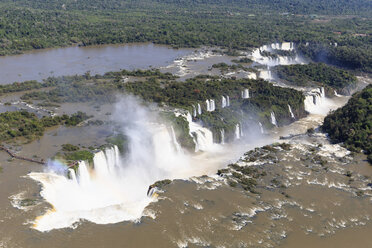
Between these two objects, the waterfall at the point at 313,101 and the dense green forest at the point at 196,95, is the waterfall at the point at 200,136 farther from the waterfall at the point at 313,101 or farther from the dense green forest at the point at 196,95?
the waterfall at the point at 313,101

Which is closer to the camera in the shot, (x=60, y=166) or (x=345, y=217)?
(x=345, y=217)

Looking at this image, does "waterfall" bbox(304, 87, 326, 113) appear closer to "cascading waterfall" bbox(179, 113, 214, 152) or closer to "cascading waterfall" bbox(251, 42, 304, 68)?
"cascading waterfall" bbox(251, 42, 304, 68)

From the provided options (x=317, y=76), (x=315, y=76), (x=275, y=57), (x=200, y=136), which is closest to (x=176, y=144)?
(x=200, y=136)

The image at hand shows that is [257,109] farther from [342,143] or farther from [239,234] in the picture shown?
[239,234]

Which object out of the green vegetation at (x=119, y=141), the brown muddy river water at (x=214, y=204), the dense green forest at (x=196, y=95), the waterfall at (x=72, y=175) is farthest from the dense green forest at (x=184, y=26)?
the waterfall at (x=72, y=175)

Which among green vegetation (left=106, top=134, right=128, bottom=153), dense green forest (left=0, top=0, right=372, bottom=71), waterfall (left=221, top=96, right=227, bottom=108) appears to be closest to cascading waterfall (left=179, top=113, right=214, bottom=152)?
waterfall (left=221, top=96, right=227, bottom=108)

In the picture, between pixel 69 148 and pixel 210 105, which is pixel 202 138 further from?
pixel 69 148

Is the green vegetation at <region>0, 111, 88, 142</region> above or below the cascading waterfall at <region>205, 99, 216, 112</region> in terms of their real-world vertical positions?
above

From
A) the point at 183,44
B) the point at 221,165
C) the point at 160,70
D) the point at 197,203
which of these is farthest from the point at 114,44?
the point at 197,203
